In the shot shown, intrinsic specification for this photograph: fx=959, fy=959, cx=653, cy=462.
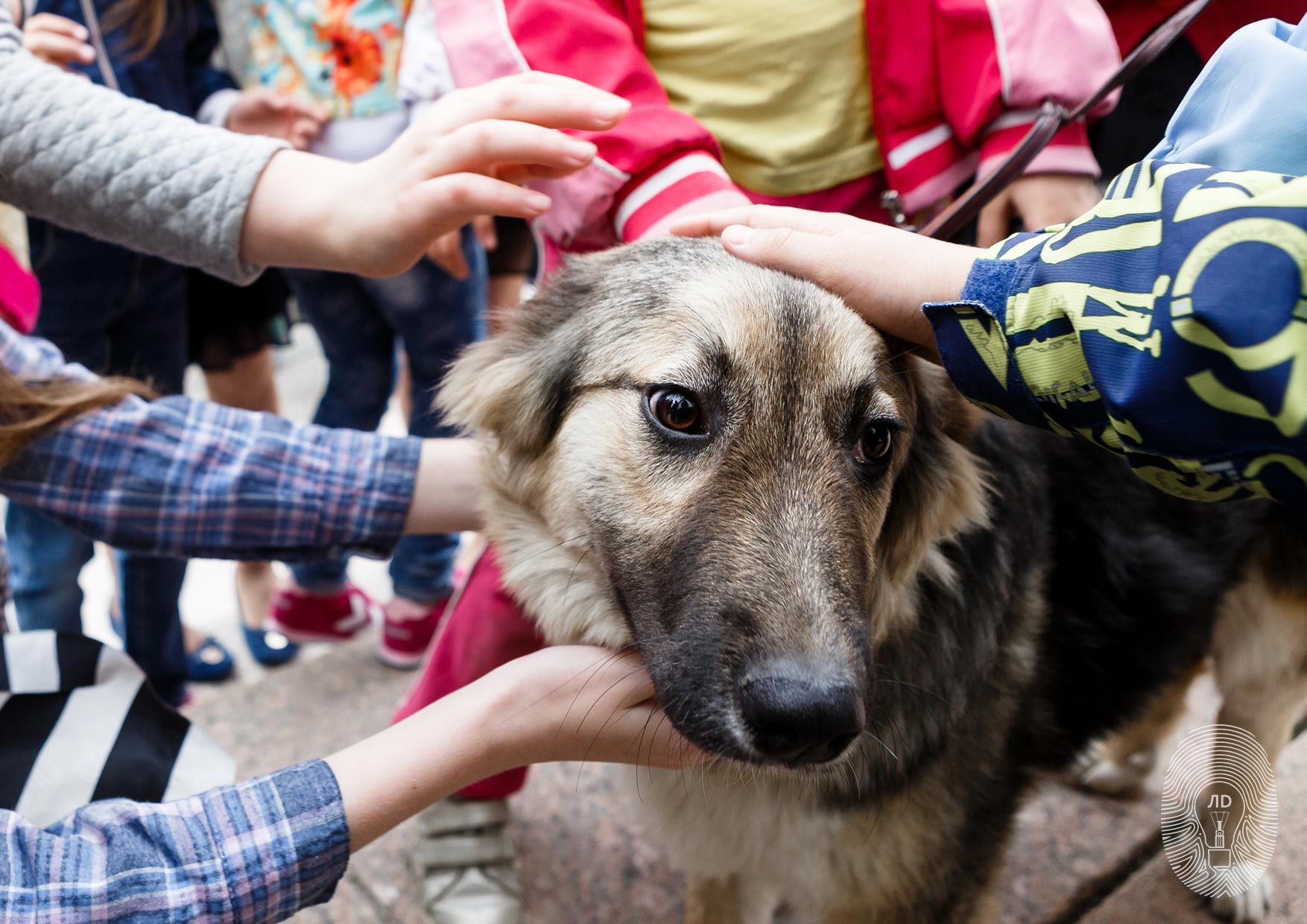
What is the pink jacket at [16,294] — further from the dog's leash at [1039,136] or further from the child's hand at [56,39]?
the dog's leash at [1039,136]

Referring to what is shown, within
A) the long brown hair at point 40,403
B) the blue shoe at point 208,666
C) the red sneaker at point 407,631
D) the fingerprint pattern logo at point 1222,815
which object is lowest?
the blue shoe at point 208,666

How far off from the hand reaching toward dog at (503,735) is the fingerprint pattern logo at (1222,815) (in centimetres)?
172

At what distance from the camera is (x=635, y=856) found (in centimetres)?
265

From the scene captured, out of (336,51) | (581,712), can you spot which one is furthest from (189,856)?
(336,51)

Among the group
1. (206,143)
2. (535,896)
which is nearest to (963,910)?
(535,896)

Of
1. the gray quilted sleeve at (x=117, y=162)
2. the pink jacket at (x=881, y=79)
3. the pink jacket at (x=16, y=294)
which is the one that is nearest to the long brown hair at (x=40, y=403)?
the pink jacket at (x=16, y=294)

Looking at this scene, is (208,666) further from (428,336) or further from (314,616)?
(428,336)

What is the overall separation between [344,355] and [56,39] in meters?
1.19

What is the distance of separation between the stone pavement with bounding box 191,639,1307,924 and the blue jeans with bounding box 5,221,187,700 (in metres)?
0.37

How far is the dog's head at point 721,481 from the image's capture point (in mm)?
1347

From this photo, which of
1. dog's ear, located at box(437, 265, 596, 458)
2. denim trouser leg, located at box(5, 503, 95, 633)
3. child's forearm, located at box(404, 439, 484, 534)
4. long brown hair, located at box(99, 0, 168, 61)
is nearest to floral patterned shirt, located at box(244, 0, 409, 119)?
long brown hair, located at box(99, 0, 168, 61)

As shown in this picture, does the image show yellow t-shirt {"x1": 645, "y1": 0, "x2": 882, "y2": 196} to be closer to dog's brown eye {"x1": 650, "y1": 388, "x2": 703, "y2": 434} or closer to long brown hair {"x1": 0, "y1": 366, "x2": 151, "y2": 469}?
dog's brown eye {"x1": 650, "y1": 388, "x2": 703, "y2": 434}

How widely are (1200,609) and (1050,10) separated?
1.35 m

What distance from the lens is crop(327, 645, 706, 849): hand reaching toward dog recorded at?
5.28 ft
